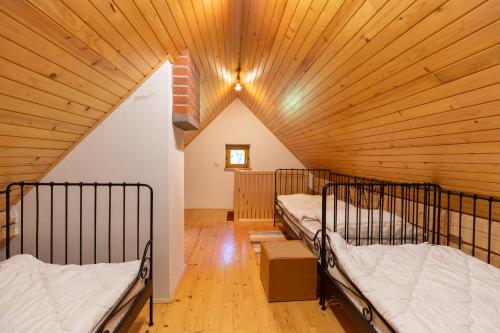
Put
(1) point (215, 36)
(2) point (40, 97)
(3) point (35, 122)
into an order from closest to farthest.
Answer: (2) point (40, 97) → (3) point (35, 122) → (1) point (215, 36)

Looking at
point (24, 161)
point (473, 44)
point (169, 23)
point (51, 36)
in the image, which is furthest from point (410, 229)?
point (24, 161)

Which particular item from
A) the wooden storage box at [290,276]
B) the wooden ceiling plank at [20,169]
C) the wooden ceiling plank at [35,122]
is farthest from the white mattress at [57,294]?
the wooden storage box at [290,276]

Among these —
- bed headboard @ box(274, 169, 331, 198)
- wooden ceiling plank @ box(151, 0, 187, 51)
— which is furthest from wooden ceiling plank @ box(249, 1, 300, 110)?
bed headboard @ box(274, 169, 331, 198)

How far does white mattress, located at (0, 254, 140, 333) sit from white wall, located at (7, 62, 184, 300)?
45cm

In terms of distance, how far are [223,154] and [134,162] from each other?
3785 mm

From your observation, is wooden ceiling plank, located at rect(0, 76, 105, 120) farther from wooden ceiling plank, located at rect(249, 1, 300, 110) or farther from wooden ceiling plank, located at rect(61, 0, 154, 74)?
wooden ceiling plank, located at rect(249, 1, 300, 110)

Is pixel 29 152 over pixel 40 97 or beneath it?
beneath

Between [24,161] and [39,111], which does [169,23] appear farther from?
[24,161]

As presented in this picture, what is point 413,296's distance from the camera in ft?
4.22

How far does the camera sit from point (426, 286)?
4.56ft

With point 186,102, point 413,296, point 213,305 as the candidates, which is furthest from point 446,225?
point 186,102

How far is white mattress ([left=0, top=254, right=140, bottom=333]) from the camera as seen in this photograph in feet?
3.58

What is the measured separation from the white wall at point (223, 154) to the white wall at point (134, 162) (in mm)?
3676

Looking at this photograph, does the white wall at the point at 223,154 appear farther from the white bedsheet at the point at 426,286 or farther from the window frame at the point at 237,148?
the white bedsheet at the point at 426,286
